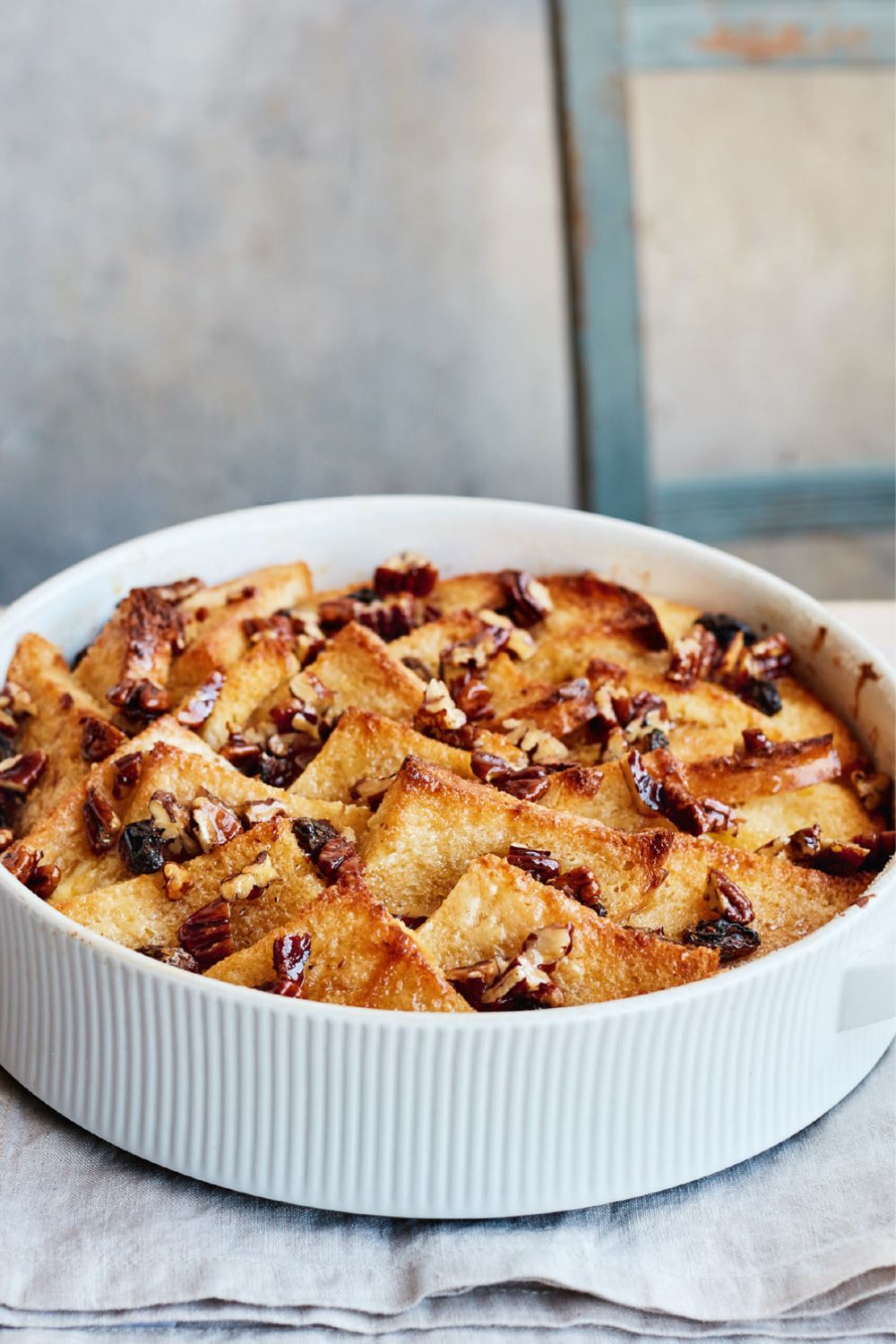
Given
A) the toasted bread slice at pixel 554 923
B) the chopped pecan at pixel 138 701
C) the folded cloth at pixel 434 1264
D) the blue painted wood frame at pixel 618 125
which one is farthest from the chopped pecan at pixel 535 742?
the blue painted wood frame at pixel 618 125

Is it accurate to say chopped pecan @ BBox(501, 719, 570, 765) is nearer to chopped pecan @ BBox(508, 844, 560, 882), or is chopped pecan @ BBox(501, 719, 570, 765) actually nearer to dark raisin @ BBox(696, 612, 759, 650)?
chopped pecan @ BBox(508, 844, 560, 882)

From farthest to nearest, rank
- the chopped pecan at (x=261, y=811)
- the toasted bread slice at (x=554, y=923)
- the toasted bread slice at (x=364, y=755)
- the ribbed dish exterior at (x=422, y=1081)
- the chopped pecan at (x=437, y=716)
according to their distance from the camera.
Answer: the chopped pecan at (x=437, y=716), the toasted bread slice at (x=364, y=755), the chopped pecan at (x=261, y=811), the toasted bread slice at (x=554, y=923), the ribbed dish exterior at (x=422, y=1081)

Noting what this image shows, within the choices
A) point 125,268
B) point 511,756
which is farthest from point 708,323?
point 511,756

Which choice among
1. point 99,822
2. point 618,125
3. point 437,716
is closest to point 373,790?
point 437,716

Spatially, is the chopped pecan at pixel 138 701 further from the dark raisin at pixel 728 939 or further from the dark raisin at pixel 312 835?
the dark raisin at pixel 728 939

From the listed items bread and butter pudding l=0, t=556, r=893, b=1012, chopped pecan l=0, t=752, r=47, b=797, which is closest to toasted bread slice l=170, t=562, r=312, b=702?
bread and butter pudding l=0, t=556, r=893, b=1012

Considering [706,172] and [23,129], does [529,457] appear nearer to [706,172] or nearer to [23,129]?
[706,172]
